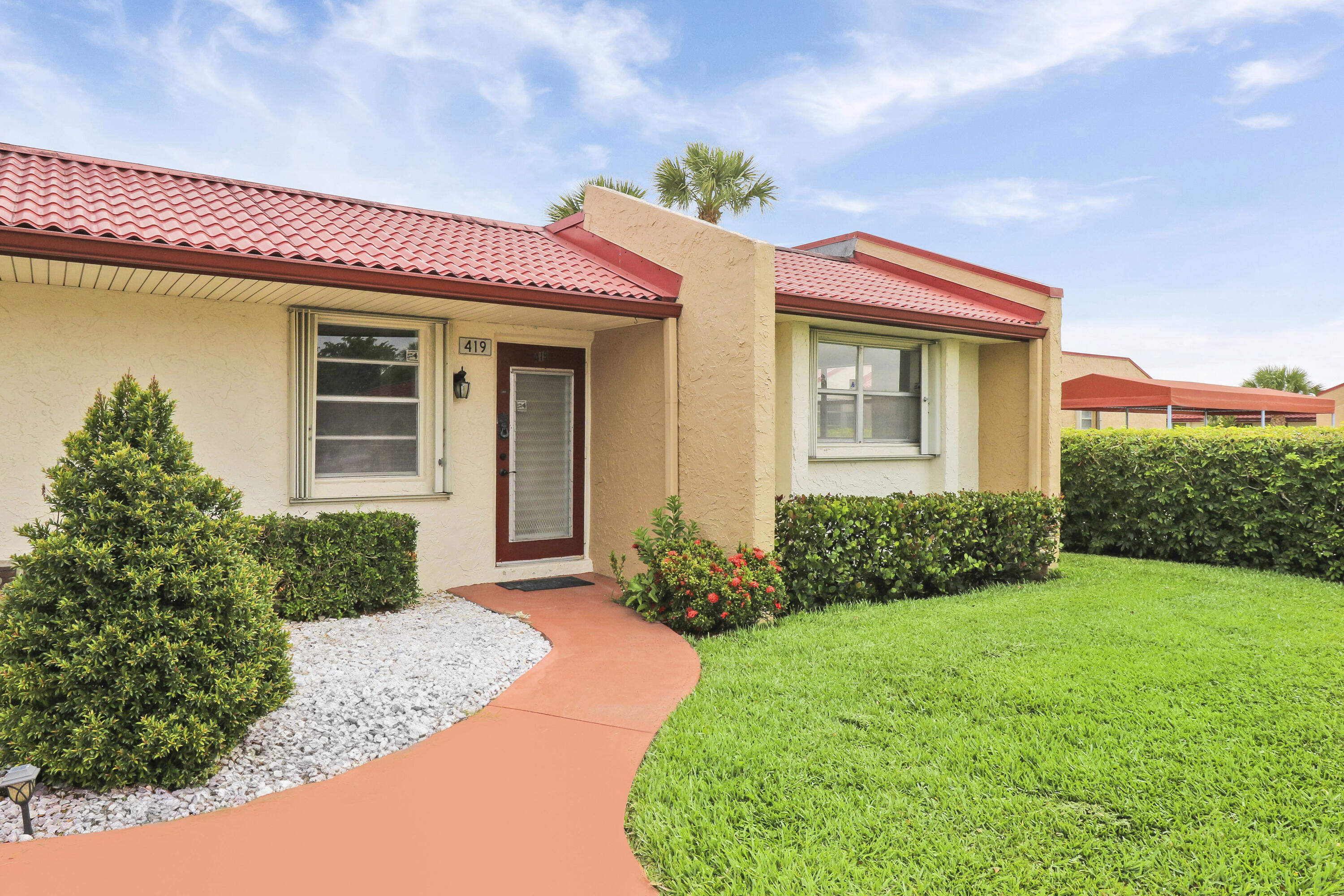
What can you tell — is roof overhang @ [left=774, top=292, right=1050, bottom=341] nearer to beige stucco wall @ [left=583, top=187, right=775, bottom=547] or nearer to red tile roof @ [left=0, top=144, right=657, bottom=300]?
beige stucco wall @ [left=583, top=187, right=775, bottom=547]

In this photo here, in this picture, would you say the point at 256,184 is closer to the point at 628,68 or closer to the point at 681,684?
the point at 681,684

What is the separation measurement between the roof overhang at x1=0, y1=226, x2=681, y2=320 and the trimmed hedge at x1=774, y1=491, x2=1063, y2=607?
7.98 feet

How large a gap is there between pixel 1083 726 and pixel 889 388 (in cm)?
576

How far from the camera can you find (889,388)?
9.21 meters

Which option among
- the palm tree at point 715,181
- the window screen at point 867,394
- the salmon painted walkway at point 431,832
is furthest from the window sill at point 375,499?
the palm tree at point 715,181

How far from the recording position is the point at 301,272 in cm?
570

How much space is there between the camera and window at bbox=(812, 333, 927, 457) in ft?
28.2

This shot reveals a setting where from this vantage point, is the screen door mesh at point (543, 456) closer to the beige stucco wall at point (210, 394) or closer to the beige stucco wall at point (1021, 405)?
the beige stucco wall at point (210, 394)

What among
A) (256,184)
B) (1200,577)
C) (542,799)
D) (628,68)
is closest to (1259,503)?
(1200,577)

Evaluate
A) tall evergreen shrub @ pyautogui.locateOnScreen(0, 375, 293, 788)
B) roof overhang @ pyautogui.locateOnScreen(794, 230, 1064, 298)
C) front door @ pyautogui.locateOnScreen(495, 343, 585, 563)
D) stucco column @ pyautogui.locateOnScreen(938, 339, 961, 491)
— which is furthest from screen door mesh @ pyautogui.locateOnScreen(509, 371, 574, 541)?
roof overhang @ pyautogui.locateOnScreen(794, 230, 1064, 298)

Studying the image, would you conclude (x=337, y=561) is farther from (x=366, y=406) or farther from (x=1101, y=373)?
(x=1101, y=373)

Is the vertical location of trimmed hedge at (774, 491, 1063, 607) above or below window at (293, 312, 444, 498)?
below

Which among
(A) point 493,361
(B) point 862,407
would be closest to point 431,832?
(A) point 493,361

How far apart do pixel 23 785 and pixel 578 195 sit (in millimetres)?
16992
